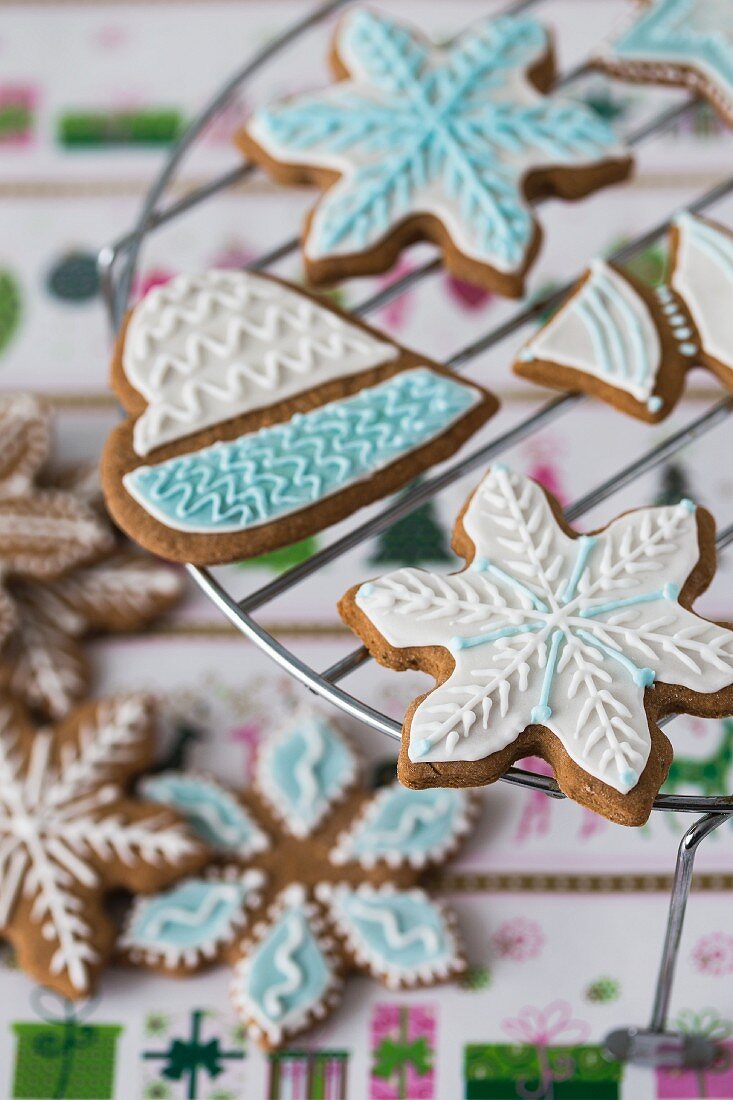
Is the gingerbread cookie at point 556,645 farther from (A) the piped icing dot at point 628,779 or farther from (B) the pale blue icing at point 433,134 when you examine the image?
(B) the pale blue icing at point 433,134

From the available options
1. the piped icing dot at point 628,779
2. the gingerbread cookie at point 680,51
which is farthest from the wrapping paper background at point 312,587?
the piped icing dot at point 628,779

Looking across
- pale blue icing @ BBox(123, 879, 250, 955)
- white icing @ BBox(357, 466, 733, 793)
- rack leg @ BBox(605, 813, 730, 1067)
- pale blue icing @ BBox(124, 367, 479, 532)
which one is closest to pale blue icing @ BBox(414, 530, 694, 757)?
white icing @ BBox(357, 466, 733, 793)

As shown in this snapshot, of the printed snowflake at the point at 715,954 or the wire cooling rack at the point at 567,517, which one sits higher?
the wire cooling rack at the point at 567,517

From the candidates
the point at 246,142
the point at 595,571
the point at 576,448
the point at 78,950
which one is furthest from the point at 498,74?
the point at 78,950

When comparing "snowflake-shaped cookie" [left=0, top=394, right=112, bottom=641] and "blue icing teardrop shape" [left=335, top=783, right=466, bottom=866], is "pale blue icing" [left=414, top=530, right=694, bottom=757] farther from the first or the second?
"snowflake-shaped cookie" [left=0, top=394, right=112, bottom=641]

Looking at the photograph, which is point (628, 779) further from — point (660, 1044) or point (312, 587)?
point (312, 587)

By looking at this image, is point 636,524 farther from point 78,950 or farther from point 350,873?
point 78,950
